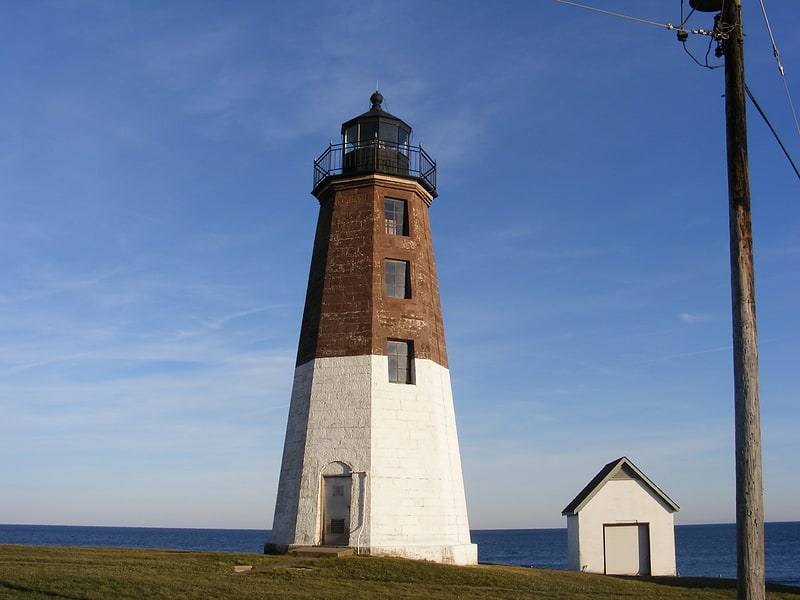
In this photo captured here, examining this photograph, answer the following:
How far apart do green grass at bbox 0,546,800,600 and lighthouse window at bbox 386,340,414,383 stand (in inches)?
207

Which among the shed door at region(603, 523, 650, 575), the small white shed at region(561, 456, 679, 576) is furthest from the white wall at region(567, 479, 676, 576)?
the shed door at region(603, 523, 650, 575)

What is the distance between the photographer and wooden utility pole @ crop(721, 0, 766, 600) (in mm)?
9852

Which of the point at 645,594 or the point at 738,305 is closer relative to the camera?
the point at 738,305

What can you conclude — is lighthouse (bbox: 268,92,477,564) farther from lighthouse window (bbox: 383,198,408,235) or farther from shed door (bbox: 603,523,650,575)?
shed door (bbox: 603,523,650,575)

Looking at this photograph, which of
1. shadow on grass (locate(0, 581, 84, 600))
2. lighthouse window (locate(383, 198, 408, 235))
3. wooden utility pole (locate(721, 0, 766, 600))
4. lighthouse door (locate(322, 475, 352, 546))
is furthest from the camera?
lighthouse window (locate(383, 198, 408, 235))

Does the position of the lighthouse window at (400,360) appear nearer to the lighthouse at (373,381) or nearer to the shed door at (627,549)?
the lighthouse at (373,381)

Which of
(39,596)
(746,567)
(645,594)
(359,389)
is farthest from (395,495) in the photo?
(746,567)

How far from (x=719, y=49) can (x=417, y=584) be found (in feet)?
43.2

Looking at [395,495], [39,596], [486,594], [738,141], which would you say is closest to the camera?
[738,141]

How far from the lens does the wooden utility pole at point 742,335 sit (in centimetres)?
985

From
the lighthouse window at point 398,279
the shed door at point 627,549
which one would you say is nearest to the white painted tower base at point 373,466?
the lighthouse window at point 398,279

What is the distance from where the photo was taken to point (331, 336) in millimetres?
24219

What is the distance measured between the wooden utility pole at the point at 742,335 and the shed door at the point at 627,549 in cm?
1667

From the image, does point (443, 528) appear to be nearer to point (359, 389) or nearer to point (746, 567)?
point (359, 389)
